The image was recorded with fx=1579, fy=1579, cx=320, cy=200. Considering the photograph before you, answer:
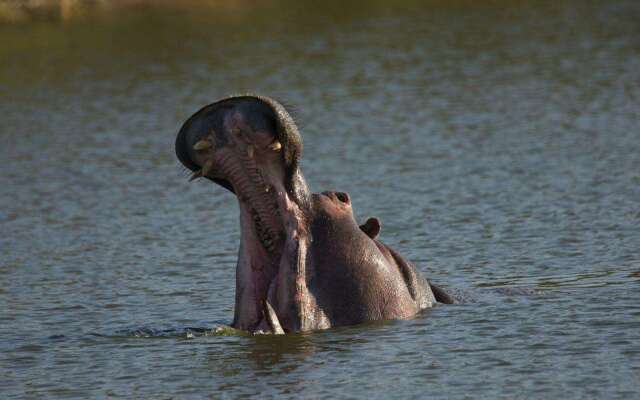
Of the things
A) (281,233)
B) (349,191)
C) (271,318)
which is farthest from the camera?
(349,191)

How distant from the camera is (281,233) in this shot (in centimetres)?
891

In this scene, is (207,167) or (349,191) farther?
(349,191)

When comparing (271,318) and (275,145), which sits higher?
(275,145)

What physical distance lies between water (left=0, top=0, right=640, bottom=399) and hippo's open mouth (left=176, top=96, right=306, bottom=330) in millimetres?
552

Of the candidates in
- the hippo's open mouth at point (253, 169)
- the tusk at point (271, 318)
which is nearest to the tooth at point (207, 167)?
Result: the hippo's open mouth at point (253, 169)

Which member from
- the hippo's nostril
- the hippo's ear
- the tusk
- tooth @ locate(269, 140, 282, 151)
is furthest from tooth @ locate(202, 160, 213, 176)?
the hippo's ear

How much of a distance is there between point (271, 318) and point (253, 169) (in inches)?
33.0

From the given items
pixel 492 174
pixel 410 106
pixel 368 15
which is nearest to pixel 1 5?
pixel 368 15

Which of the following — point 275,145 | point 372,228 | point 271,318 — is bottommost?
point 271,318

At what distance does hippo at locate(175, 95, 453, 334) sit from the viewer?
8.64 metres

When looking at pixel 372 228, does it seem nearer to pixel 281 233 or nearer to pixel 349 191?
pixel 281 233

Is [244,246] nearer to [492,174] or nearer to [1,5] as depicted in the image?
[492,174]

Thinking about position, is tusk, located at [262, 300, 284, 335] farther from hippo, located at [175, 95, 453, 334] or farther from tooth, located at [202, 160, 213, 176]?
tooth, located at [202, 160, 213, 176]

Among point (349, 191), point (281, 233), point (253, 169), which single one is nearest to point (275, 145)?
point (253, 169)
